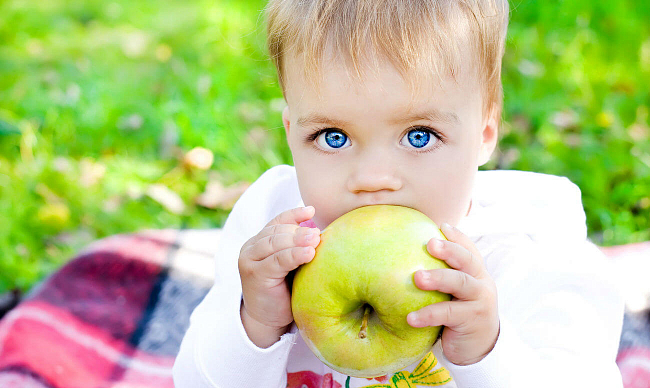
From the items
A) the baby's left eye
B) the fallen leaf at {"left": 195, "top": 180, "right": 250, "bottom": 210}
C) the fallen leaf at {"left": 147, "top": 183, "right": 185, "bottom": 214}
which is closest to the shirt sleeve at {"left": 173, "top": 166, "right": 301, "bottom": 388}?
the baby's left eye

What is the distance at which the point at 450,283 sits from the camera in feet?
4.13

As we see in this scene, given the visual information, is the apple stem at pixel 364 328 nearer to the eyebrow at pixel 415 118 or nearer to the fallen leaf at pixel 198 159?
the eyebrow at pixel 415 118

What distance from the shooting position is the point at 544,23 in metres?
4.12

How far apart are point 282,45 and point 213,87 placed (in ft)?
7.88

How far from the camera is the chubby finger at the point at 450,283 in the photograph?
123 centimetres

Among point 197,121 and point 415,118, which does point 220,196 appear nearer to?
point 197,121

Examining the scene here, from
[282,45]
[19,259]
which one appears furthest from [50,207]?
[282,45]

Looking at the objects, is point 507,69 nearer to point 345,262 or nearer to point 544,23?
point 544,23

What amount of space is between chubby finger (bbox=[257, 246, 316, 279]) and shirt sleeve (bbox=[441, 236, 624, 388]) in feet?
1.72

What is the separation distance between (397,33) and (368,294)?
564 millimetres

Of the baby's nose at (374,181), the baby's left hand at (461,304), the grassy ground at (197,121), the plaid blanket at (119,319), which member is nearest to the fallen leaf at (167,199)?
the grassy ground at (197,121)

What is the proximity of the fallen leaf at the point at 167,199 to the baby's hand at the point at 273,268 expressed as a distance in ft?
5.89

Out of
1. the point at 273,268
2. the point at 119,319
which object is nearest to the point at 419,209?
the point at 273,268

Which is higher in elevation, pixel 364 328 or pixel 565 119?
pixel 364 328
